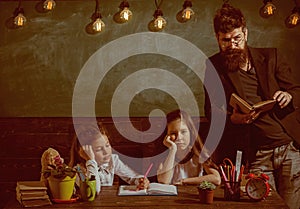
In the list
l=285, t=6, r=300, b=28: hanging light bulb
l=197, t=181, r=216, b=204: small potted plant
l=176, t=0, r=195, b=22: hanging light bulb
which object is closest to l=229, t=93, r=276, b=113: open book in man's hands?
l=285, t=6, r=300, b=28: hanging light bulb

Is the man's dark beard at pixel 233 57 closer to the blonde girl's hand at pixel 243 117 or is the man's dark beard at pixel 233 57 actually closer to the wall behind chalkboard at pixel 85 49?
the wall behind chalkboard at pixel 85 49

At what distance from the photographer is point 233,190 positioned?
3.98m

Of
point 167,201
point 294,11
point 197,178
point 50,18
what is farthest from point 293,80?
point 50,18

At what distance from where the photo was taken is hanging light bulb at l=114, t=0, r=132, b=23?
4570 millimetres

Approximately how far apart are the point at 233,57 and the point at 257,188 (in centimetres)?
136

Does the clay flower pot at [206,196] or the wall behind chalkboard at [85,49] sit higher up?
the wall behind chalkboard at [85,49]

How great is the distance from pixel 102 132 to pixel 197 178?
3.14ft

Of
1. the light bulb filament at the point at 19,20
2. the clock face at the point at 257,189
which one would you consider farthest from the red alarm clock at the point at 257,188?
the light bulb filament at the point at 19,20

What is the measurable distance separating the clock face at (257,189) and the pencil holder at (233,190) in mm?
77

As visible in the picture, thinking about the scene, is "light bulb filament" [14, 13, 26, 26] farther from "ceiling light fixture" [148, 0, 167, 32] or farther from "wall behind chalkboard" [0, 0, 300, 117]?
"ceiling light fixture" [148, 0, 167, 32]

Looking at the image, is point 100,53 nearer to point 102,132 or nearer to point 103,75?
point 103,75

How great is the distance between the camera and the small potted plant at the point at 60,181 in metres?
3.90

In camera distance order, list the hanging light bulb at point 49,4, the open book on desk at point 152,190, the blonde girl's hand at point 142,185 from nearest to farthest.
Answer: the open book on desk at point 152,190, the blonde girl's hand at point 142,185, the hanging light bulb at point 49,4

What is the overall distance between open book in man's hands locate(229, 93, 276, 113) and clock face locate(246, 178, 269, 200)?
908 mm
